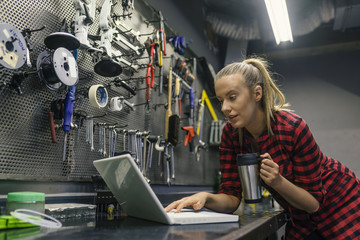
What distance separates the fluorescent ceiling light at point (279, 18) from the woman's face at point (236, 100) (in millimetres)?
1805

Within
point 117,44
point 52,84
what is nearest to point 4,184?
point 52,84

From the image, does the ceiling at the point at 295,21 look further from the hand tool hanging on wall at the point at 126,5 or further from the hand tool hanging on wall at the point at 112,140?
the hand tool hanging on wall at the point at 112,140

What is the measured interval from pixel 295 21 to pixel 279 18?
0.55m

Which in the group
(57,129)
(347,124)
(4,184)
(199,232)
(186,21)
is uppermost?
(186,21)

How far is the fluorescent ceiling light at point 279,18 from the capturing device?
272cm

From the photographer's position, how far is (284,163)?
1204 mm

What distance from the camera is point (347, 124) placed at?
367 cm

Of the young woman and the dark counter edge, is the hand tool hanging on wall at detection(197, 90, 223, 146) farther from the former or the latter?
the dark counter edge

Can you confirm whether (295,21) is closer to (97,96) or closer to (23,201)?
(97,96)

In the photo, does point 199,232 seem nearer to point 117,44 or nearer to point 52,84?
point 52,84

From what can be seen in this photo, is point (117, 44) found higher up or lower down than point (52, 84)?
higher up

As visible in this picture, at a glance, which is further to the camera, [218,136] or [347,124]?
[347,124]

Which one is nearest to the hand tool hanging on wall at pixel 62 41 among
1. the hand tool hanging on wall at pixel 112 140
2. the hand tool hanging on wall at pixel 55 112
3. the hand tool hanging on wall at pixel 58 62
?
the hand tool hanging on wall at pixel 58 62

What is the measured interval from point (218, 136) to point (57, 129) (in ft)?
7.27
